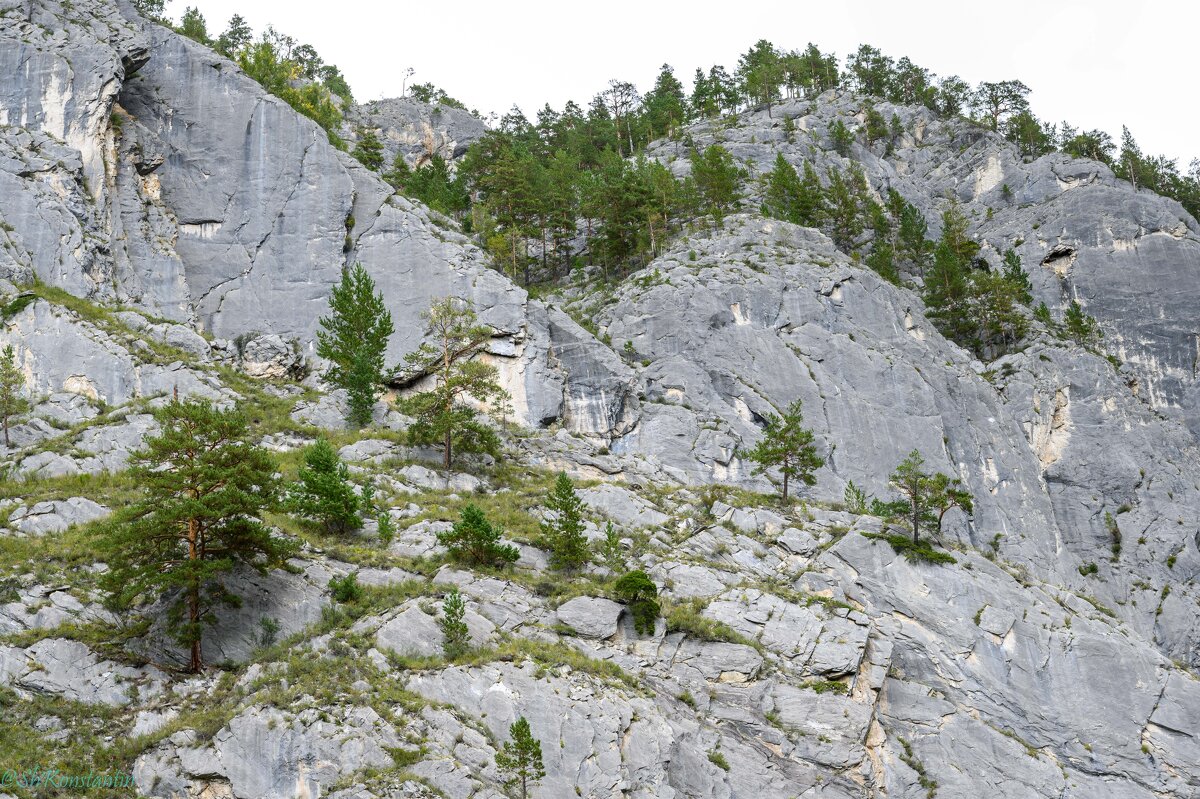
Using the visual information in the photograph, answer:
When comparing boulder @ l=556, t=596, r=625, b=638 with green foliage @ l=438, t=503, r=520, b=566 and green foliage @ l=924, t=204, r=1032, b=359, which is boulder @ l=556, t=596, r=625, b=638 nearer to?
green foliage @ l=438, t=503, r=520, b=566

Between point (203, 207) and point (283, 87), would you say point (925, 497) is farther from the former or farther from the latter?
point (283, 87)

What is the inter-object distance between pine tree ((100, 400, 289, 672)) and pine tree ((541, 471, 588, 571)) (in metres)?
11.1

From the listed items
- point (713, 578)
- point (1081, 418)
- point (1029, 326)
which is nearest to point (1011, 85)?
point (1029, 326)

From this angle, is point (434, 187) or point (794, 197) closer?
point (434, 187)

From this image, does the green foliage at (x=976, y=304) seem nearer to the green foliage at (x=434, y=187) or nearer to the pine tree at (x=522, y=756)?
the green foliage at (x=434, y=187)

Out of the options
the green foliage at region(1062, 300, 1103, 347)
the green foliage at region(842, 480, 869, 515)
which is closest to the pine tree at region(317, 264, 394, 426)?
the green foliage at region(842, 480, 869, 515)

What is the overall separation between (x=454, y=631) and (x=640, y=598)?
822 cm

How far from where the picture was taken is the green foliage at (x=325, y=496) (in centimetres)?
3775

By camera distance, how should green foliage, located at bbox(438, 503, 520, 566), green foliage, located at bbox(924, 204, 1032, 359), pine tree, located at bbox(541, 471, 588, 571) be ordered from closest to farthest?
green foliage, located at bbox(438, 503, 520, 566), pine tree, located at bbox(541, 471, 588, 571), green foliage, located at bbox(924, 204, 1032, 359)

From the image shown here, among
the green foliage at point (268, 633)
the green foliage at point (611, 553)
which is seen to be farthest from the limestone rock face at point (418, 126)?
the green foliage at point (268, 633)

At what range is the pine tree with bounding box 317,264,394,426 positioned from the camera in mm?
51781

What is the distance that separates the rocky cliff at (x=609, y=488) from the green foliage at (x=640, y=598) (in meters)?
0.53

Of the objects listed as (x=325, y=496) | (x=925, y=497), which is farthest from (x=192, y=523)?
(x=925, y=497)

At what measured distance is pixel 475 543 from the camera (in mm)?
37000
